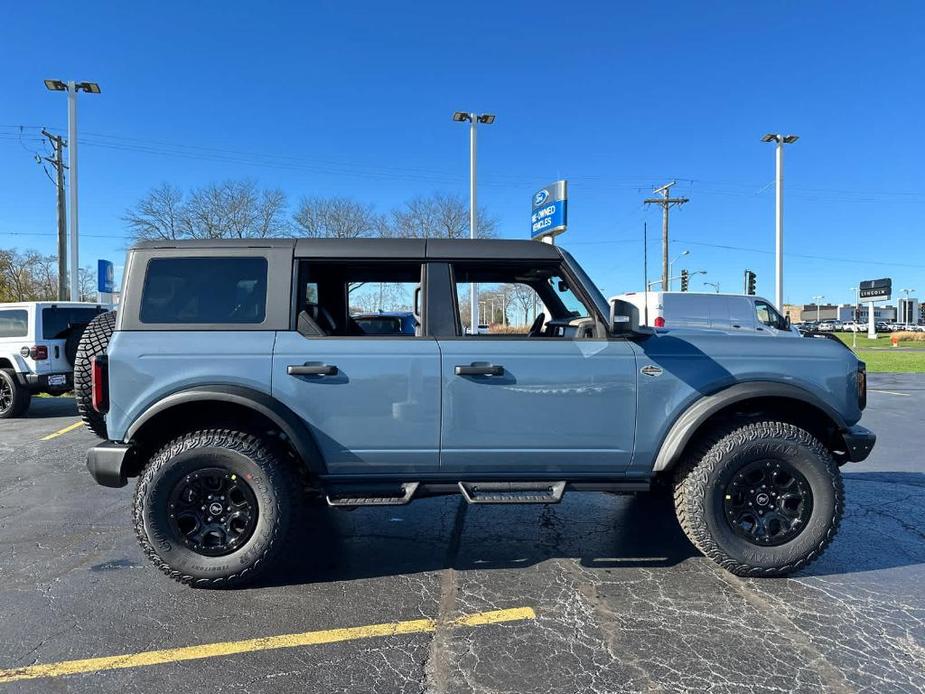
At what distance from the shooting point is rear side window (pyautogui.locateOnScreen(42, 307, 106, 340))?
29.7ft

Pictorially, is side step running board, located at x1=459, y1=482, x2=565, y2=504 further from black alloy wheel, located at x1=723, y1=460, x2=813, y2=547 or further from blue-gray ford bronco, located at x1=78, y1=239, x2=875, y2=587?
black alloy wheel, located at x1=723, y1=460, x2=813, y2=547

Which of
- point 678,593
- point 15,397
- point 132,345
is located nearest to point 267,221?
point 15,397

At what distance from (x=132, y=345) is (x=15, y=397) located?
773 cm

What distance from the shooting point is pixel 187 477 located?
3201mm

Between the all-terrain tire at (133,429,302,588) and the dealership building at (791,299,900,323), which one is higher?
the dealership building at (791,299,900,323)

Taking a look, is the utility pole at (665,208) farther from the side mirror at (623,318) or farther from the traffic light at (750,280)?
the side mirror at (623,318)

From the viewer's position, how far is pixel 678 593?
3.17m

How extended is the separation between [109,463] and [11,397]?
775 cm

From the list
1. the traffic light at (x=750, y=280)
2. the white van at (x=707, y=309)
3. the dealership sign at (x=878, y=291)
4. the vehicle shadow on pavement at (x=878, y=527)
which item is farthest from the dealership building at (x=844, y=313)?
the vehicle shadow on pavement at (x=878, y=527)

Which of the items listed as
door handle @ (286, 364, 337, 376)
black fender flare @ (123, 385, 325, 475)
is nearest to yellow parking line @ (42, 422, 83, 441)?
black fender flare @ (123, 385, 325, 475)

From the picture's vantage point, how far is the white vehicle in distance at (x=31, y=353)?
8.85 m

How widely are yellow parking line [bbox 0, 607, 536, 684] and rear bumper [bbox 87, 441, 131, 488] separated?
0.96 m

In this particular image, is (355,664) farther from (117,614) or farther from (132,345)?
(132,345)

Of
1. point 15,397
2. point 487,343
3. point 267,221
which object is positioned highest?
point 267,221
